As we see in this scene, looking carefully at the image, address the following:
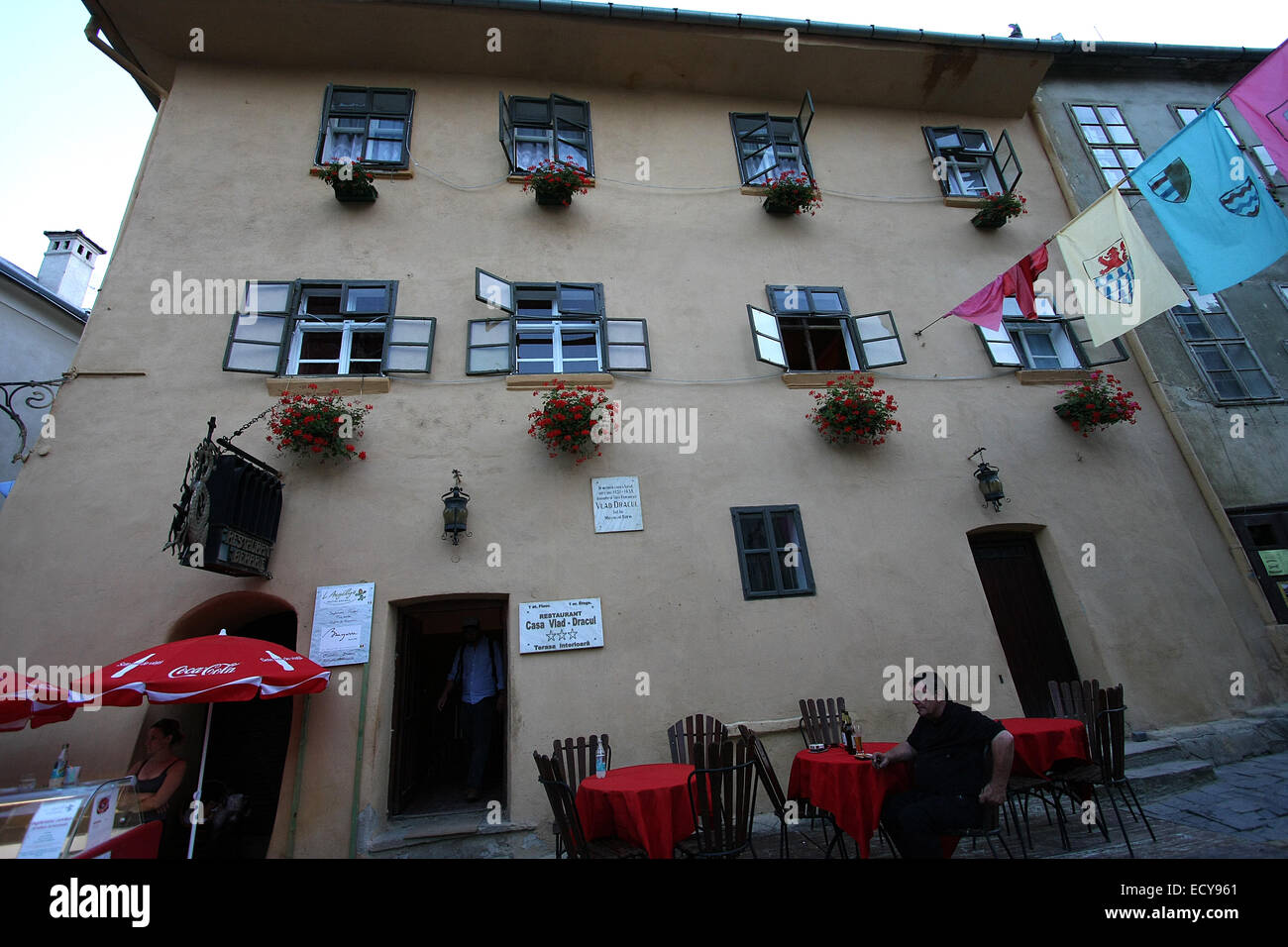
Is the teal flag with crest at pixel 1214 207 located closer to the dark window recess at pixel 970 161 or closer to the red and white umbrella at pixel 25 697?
the dark window recess at pixel 970 161

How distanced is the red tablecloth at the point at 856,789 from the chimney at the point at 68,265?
1411 centimetres

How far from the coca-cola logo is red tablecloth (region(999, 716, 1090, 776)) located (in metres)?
5.55

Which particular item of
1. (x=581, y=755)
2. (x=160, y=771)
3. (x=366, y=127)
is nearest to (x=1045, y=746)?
(x=581, y=755)

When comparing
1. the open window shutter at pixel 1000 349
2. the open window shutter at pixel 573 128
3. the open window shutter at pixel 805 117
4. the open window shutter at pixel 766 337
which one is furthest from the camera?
the open window shutter at pixel 805 117

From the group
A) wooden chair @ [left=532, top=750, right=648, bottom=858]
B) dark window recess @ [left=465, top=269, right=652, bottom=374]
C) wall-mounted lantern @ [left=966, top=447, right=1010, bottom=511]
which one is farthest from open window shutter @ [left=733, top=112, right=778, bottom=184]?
wooden chair @ [left=532, top=750, right=648, bottom=858]

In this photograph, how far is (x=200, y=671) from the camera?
4219 millimetres

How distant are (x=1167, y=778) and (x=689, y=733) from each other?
4.31 meters

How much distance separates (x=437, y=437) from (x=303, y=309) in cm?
252

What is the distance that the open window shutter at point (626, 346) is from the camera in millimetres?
7289

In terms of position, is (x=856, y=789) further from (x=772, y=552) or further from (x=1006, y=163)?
(x=1006, y=163)

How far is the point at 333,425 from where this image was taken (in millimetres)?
6211

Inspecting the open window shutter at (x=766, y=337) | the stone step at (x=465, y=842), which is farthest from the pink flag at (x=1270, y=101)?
the stone step at (x=465, y=842)

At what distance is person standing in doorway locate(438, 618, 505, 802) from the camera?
6.00 meters
